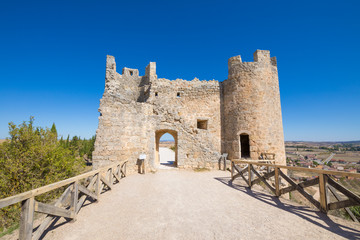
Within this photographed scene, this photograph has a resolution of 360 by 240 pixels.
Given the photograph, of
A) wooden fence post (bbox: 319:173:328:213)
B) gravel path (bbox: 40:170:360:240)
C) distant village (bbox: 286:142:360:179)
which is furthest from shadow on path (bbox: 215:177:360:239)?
distant village (bbox: 286:142:360:179)

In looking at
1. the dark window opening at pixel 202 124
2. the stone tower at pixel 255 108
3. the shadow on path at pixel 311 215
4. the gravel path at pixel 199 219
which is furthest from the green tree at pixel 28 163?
the stone tower at pixel 255 108

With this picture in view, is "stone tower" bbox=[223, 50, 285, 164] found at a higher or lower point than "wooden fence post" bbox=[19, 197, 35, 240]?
higher

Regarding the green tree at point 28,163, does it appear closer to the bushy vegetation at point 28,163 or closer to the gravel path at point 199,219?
the bushy vegetation at point 28,163

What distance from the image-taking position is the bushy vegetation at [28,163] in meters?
5.38

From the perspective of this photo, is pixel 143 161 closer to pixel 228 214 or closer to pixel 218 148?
pixel 228 214

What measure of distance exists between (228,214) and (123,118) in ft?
21.0

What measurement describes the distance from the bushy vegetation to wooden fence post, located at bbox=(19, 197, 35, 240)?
394cm

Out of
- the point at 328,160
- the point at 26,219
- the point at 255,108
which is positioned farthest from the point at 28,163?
the point at 328,160

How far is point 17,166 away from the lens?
224 inches

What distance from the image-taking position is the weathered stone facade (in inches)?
312

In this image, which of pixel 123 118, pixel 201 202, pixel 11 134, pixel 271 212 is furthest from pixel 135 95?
pixel 271 212

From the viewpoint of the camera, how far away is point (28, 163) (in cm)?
596

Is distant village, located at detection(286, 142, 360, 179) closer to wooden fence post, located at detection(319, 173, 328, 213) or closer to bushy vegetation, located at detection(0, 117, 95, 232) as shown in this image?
wooden fence post, located at detection(319, 173, 328, 213)

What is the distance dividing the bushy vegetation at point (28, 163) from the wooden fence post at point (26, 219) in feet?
12.9
